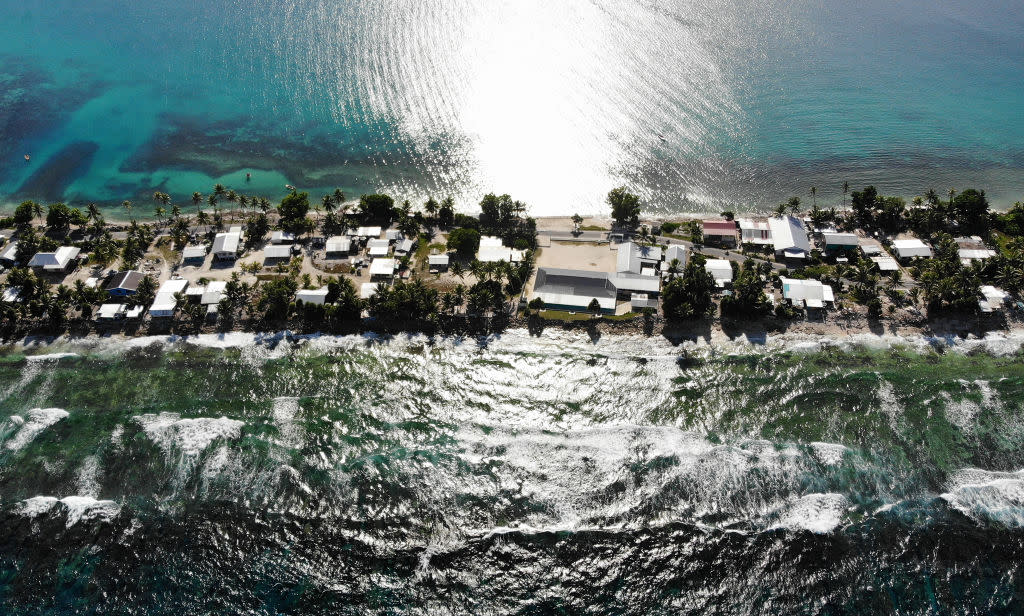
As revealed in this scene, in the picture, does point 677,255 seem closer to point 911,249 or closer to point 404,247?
point 911,249

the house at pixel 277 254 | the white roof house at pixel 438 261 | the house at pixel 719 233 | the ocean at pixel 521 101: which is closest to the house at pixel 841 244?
the house at pixel 719 233

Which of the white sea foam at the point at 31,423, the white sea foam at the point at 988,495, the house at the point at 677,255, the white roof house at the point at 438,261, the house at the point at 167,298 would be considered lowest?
the white sea foam at the point at 31,423

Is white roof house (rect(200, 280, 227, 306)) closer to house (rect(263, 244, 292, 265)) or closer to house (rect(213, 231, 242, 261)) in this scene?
house (rect(213, 231, 242, 261))

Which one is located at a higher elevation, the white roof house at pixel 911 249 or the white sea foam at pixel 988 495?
the white roof house at pixel 911 249

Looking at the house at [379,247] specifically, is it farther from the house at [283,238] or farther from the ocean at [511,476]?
the ocean at [511,476]

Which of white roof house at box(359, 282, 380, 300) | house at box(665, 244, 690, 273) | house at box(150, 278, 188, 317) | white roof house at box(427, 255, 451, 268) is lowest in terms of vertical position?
house at box(150, 278, 188, 317)

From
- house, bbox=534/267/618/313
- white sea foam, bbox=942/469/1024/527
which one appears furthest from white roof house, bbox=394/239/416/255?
white sea foam, bbox=942/469/1024/527

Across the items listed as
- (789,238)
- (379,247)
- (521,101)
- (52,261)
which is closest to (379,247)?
(379,247)
